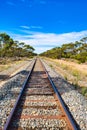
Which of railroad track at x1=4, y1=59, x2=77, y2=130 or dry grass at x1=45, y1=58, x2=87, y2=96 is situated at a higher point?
railroad track at x1=4, y1=59, x2=77, y2=130

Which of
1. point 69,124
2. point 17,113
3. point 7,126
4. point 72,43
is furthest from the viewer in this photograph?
point 72,43

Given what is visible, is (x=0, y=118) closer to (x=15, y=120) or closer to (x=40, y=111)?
(x=15, y=120)

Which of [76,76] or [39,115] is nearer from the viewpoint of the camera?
[39,115]

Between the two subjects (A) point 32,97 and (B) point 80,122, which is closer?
(B) point 80,122

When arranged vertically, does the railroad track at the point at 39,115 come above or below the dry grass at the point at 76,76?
above

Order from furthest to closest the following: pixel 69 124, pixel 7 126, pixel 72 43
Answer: pixel 72 43, pixel 69 124, pixel 7 126

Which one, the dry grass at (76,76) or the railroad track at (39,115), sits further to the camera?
the dry grass at (76,76)

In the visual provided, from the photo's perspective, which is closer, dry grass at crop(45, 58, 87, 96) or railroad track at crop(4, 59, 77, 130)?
railroad track at crop(4, 59, 77, 130)

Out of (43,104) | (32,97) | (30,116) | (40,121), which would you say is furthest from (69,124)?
(32,97)

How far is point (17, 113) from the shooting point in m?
7.04

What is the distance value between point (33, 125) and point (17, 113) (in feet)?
3.75

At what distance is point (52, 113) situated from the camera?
7121mm

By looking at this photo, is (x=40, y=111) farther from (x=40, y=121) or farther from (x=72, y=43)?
(x=72, y=43)

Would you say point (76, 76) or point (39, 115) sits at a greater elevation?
point (39, 115)
